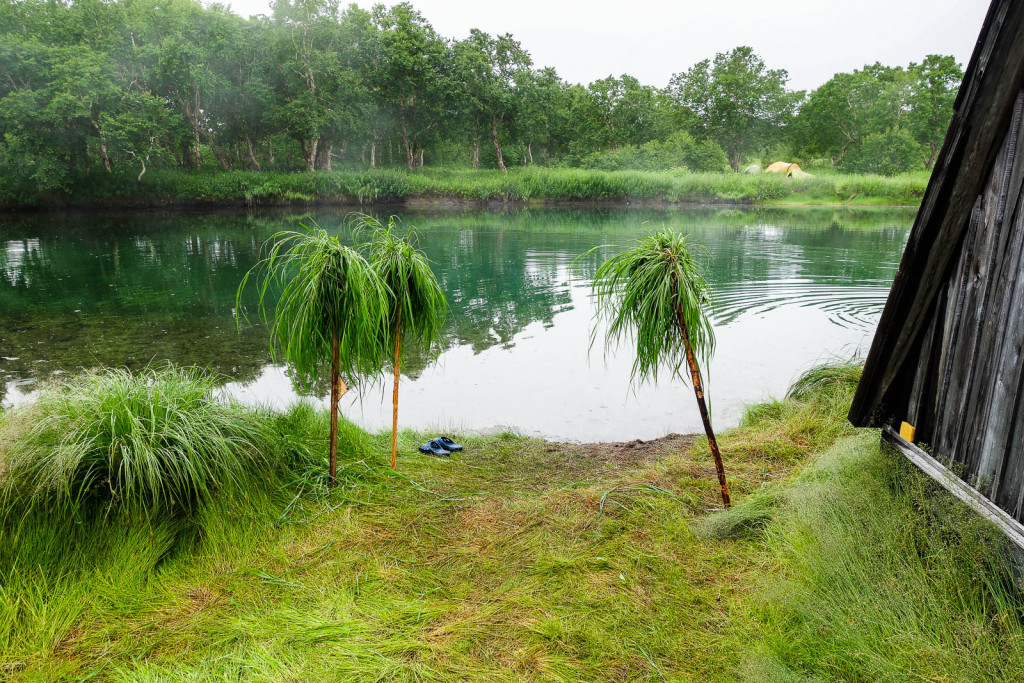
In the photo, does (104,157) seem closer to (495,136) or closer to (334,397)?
(495,136)

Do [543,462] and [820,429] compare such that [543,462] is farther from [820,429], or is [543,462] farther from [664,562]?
[820,429]

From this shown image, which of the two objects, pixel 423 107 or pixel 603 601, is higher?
pixel 423 107

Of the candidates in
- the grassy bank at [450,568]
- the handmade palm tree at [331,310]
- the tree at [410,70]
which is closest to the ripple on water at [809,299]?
the grassy bank at [450,568]

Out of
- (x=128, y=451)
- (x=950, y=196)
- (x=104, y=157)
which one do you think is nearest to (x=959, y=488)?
(x=950, y=196)

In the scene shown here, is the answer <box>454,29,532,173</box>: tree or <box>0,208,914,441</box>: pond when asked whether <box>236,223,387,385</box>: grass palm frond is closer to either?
<box>0,208,914,441</box>: pond

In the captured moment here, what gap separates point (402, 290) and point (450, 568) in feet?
6.11

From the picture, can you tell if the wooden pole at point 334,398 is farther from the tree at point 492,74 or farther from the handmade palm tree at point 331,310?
the tree at point 492,74

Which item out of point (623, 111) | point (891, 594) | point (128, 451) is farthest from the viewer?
point (623, 111)

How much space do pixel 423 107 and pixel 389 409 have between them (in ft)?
133

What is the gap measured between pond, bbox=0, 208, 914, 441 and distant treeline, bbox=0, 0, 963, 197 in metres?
12.6

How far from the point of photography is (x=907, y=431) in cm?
280

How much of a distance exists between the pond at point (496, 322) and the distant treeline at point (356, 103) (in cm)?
1260

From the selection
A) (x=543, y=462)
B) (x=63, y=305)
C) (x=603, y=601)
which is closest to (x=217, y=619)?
(x=603, y=601)

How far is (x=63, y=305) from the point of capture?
38.5 ft
